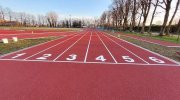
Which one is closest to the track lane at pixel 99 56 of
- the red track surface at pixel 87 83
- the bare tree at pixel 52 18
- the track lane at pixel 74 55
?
the track lane at pixel 74 55

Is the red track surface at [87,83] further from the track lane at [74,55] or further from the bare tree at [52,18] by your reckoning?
the bare tree at [52,18]

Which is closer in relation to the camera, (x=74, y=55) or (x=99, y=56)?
(x=99, y=56)

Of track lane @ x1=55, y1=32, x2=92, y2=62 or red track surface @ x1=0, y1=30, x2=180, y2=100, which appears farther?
track lane @ x1=55, y1=32, x2=92, y2=62

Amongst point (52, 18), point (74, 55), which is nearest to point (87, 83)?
point (74, 55)

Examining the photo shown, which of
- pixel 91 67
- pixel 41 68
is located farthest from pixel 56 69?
pixel 91 67

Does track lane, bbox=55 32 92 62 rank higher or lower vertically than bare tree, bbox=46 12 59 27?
lower

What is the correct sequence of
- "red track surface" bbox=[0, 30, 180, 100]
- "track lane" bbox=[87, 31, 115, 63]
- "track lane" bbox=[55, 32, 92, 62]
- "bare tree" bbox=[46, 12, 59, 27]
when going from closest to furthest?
"red track surface" bbox=[0, 30, 180, 100]
"track lane" bbox=[87, 31, 115, 63]
"track lane" bbox=[55, 32, 92, 62]
"bare tree" bbox=[46, 12, 59, 27]

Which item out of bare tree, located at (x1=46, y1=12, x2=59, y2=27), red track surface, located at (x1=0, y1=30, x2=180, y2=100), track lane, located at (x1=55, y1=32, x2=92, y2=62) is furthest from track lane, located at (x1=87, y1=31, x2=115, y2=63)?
bare tree, located at (x1=46, y1=12, x2=59, y2=27)

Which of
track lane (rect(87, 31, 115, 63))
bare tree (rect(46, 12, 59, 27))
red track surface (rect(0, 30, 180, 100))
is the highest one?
bare tree (rect(46, 12, 59, 27))

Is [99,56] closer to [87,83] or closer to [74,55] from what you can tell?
[74,55]

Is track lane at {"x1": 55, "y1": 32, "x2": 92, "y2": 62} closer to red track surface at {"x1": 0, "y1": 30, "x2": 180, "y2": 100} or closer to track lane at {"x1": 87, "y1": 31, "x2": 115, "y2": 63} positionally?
track lane at {"x1": 87, "y1": 31, "x2": 115, "y2": 63}

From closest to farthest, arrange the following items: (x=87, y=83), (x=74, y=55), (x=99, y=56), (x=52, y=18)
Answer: (x=87, y=83) < (x=99, y=56) < (x=74, y=55) < (x=52, y=18)

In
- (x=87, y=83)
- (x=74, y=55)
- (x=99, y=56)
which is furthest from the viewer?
(x=74, y=55)

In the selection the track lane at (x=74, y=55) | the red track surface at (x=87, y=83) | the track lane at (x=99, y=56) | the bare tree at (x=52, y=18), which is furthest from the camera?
the bare tree at (x=52, y=18)
